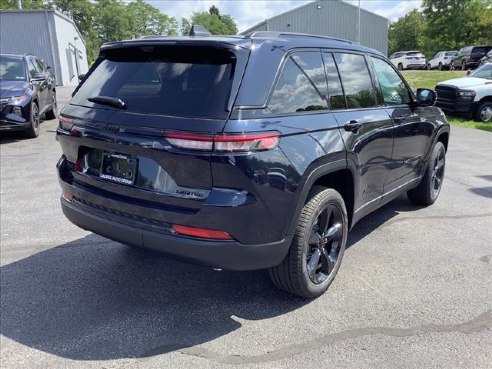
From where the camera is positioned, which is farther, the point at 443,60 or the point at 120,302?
the point at 443,60

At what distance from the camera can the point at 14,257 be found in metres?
4.14

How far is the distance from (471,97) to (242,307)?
12.2 m

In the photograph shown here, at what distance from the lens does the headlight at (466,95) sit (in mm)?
13060

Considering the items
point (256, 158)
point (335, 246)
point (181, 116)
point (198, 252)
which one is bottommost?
point (335, 246)

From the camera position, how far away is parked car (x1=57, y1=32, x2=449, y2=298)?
265cm

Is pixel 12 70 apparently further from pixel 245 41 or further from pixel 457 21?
pixel 457 21

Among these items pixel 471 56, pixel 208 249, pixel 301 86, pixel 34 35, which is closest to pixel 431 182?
pixel 301 86

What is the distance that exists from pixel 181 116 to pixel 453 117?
44.3 feet

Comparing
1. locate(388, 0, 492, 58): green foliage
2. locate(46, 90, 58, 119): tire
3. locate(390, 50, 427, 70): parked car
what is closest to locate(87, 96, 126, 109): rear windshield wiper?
locate(46, 90, 58, 119): tire

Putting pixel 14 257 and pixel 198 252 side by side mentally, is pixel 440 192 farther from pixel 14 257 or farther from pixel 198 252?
pixel 14 257

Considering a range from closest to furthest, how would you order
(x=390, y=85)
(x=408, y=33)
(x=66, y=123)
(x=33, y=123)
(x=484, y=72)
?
(x=66, y=123) < (x=390, y=85) < (x=33, y=123) < (x=484, y=72) < (x=408, y=33)

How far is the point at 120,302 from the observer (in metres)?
3.36

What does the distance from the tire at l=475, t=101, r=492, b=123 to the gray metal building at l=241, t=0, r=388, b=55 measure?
33141mm

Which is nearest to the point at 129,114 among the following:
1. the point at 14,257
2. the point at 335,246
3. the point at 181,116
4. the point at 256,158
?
the point at 181,116
